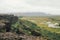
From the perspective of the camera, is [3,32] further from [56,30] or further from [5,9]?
[56,30]

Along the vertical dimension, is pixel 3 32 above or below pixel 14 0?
below

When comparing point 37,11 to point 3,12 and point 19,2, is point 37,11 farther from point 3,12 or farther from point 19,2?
point 3,12

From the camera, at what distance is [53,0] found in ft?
15.0

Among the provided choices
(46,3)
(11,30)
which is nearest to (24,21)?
(11,30)

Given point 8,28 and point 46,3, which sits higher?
point 46,3

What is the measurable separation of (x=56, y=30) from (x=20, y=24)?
3.34 ft

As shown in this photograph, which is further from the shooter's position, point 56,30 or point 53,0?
point 53,0

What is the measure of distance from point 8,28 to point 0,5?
730mm

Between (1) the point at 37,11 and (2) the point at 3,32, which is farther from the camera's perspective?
(1) the point at 37,11

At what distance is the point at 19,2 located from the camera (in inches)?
179

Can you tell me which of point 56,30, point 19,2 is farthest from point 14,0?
point 56,30

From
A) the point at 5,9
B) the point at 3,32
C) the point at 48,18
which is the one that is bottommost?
the point at 3,32

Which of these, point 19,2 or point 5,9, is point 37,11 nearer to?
point 19,2

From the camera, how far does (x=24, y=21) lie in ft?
14.6
